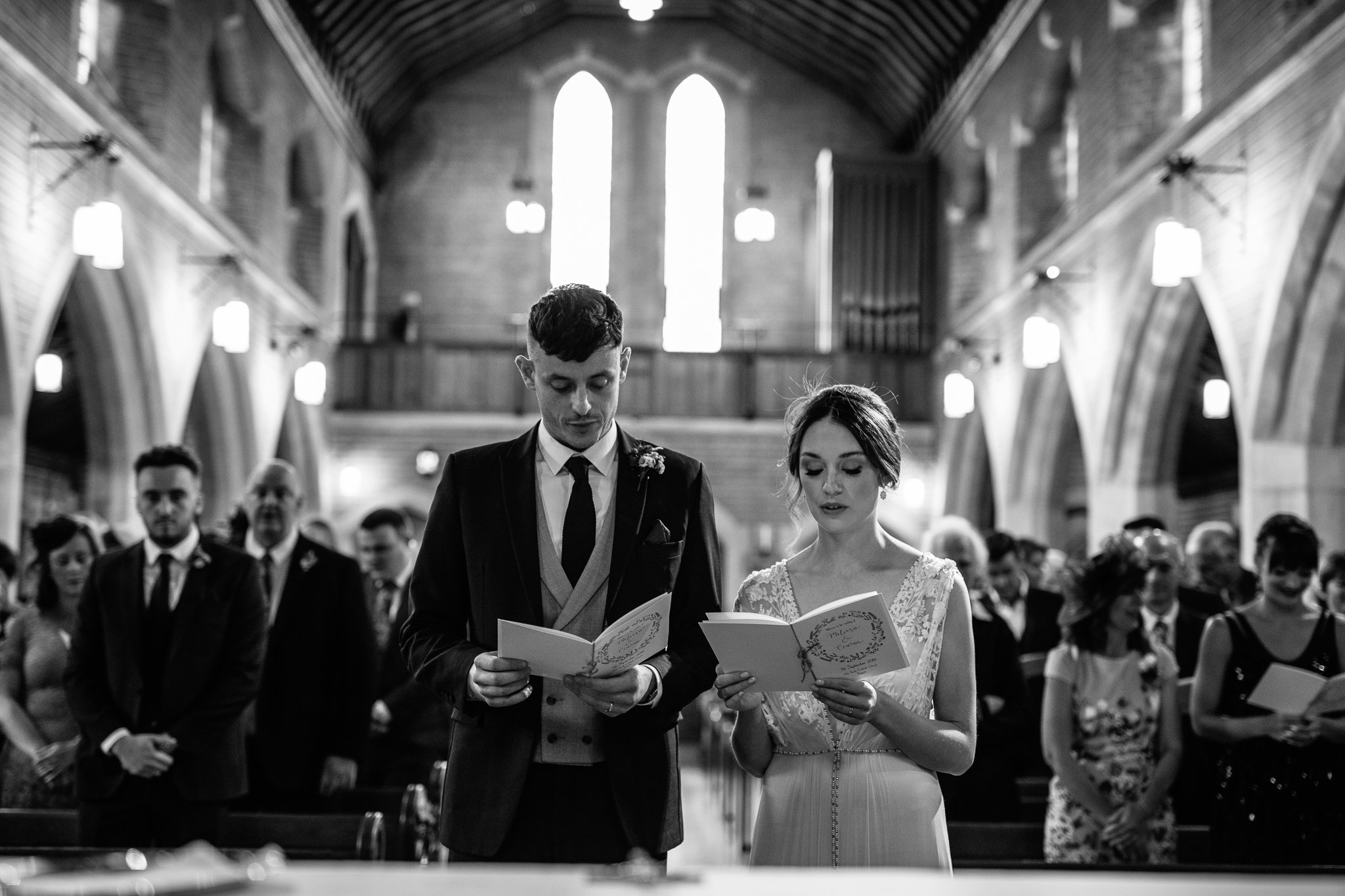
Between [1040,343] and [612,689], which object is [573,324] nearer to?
[612,689]

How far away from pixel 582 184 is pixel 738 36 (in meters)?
2.75

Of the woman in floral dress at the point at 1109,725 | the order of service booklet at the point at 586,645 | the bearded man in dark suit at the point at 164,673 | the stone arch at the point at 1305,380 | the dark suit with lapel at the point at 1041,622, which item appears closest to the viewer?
the order of service booklet at the point at 586,645

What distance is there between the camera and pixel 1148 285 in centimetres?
1065

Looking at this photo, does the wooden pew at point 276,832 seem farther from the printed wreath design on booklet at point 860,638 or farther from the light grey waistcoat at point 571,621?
the printed wreath design on booklet at point 860,638

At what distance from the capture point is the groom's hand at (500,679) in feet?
7.32

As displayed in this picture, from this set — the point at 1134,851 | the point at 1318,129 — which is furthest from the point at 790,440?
the point at 1318,129

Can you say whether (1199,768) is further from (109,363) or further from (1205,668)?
(109,363)

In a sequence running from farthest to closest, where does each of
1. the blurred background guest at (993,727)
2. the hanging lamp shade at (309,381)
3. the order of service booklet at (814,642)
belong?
1. the hanging lamp shade at (309,381)
2. the blurred background guest at (993,727)
3. the order of service booklet at (814,642)

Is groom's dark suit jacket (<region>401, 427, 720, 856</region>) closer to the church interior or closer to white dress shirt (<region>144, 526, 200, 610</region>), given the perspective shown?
the church interior

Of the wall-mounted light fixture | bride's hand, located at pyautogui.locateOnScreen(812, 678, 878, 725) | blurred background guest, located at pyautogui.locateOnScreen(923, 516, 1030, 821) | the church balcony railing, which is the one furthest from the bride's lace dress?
the church balcony railing

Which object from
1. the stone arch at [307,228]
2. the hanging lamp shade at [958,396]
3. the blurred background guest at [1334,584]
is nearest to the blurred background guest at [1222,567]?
the blurred background guest at [1334,584]

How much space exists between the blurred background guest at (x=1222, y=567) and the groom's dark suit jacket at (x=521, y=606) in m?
4.17

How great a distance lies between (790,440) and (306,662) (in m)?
2.27

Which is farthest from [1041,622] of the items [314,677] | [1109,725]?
[314,677]
